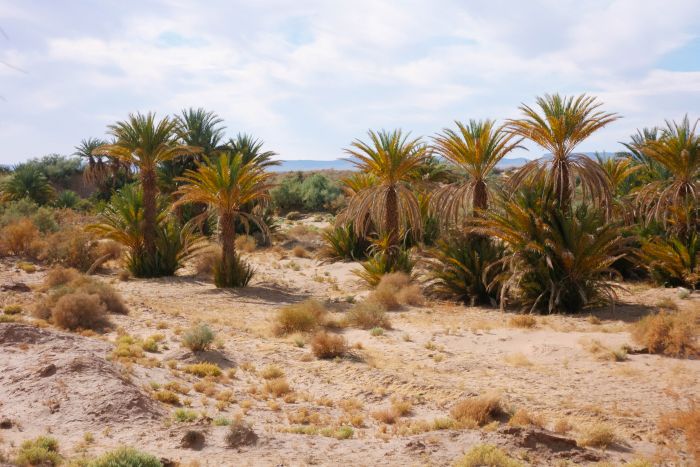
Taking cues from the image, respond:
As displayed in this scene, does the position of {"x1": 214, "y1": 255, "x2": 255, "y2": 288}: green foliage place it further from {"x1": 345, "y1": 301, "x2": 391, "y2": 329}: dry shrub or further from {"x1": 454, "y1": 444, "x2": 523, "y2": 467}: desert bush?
{"x1": 454, "y1": 444, "x2": 523, "y2": 467}: desert bush

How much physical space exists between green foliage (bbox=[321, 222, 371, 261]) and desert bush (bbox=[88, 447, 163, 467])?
18181 millimetres

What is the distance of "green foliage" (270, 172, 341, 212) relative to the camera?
1800 inches

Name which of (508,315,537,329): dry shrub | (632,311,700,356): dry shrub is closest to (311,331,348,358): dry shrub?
(508,315,537,329): dry shrub

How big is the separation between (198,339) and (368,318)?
372 centimetres

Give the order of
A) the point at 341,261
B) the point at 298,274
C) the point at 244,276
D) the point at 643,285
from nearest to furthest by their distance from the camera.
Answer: the point at 643,285, the point at 244,276, the point at 298,274, the point at 341,261

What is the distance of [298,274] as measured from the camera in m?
22.8

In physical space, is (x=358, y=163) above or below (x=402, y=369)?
above

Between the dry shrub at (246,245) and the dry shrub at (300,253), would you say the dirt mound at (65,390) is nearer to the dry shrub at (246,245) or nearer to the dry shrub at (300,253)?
the dry shrub at (300,253)

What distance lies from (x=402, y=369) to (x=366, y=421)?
7.30 feet

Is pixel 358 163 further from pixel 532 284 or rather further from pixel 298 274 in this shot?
pixel 532 284

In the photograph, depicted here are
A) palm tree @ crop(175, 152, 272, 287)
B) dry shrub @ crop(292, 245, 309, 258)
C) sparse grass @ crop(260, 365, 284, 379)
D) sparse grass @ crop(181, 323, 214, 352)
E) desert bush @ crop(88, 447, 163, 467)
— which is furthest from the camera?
dry shrub @ crop(292, 245, 309, 258)

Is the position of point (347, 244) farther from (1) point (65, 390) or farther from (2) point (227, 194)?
(1) point (65, 390)

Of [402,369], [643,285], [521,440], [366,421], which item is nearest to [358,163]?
[643,285]

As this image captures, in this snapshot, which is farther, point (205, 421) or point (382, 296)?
point (382, 296)
